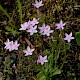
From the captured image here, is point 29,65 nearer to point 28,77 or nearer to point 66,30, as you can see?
point 28,77

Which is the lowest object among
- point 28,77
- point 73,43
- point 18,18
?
point 28,77

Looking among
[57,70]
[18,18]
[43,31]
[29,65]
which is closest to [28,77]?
[29,65]

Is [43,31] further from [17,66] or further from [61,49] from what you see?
[17,66]

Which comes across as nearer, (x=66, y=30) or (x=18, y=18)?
(x=66, y=30)

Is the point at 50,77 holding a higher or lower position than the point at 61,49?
lower

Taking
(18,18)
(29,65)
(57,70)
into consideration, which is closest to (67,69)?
(57,70)

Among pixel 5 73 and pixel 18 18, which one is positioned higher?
pixel 18 18

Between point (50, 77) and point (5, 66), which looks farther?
point (5, 66)

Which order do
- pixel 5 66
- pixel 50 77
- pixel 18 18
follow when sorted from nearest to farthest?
pixel 50 77 < pixel 5 66 < pixel 18 18

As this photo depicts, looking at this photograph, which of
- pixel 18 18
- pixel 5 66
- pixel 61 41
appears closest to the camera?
pixel 61 41
